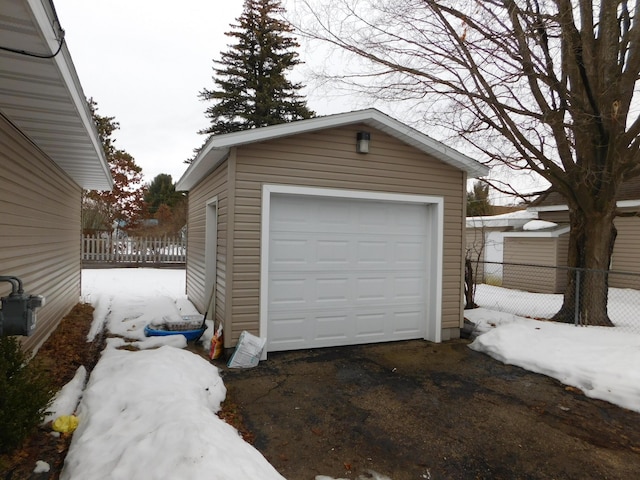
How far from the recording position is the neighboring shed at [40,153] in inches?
86.2

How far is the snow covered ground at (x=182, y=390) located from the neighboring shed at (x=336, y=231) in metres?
0.99

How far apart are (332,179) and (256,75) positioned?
16.9m

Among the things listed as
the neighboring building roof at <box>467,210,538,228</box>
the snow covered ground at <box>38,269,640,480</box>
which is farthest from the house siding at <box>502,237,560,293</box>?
the snow covered ground at <box>38,269,640,480</box>

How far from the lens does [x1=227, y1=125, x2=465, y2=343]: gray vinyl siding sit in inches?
194

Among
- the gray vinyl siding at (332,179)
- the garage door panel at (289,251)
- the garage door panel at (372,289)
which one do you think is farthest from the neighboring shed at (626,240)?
the garage door panel at (289,251)

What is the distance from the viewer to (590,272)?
6.36 m

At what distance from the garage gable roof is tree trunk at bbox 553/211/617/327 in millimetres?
2171

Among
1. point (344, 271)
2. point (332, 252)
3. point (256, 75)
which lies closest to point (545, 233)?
point (344, 271)

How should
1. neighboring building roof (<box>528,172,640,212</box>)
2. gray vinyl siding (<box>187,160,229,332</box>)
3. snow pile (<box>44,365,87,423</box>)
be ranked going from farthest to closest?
1. neighboring building roof (<box>528,172,640,212</box>)
2. gray vinyl siding (<box>187,160,229,332</box>)
3. snow pile (<box>44,365,87,423</box>)

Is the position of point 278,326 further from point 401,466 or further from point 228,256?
point 401,466

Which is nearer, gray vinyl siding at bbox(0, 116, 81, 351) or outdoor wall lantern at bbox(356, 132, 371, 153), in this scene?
gray vinyl siding at bbox(0, 116, 81, 351)

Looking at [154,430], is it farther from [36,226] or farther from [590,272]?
[590,272]

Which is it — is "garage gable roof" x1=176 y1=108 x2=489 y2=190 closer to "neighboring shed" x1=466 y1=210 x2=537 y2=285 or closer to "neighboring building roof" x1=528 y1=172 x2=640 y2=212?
"neighboring building roof" x1=528 y1=172 x2=640 y2=212

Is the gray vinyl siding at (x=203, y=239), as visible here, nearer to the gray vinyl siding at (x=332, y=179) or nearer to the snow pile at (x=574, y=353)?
the gray vinyl siding at (x=332, y=179)
